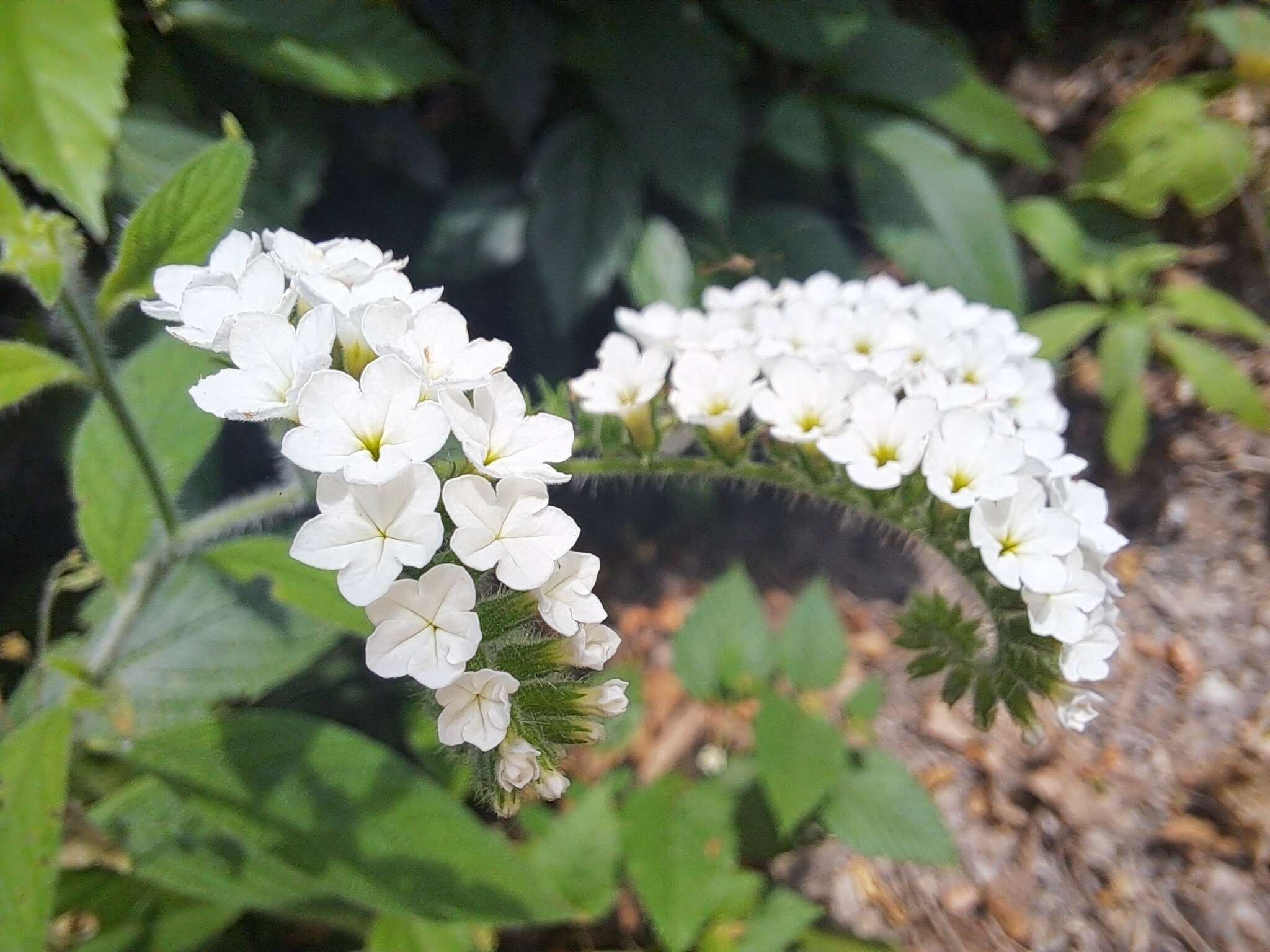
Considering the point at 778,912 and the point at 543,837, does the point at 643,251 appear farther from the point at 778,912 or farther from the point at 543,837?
the point at 778,912

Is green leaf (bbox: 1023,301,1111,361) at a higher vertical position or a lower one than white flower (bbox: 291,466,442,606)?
lower

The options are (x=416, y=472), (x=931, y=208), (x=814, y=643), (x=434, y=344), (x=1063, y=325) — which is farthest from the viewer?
(x=1063, y=325)

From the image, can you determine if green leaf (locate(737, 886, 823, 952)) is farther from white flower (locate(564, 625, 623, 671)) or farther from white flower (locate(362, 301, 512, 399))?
white flower (locate(362, 301, 512, 399))

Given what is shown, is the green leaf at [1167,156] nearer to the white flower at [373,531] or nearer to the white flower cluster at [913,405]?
the white flower cluster at [913,405]

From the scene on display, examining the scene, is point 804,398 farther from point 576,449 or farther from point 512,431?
point 512,431

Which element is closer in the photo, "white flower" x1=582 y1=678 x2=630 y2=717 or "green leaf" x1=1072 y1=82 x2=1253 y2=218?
"white flower" x1=582 y1=678 x2=630 y2=717

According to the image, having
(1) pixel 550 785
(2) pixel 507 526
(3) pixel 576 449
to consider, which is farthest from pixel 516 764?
(3) pixel 576 449

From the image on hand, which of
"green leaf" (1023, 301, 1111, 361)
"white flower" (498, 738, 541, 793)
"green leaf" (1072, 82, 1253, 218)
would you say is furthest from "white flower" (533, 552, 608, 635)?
"green leaf" (1072, 82, 1253, 218)
